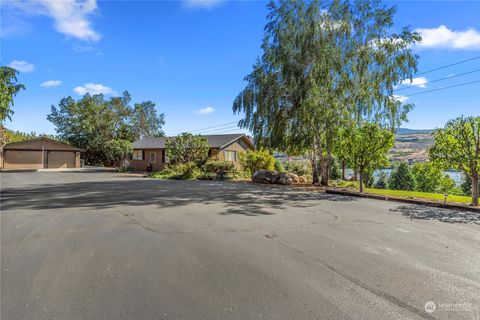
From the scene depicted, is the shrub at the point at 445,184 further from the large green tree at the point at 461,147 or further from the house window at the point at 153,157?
the house window at the point at 153,157

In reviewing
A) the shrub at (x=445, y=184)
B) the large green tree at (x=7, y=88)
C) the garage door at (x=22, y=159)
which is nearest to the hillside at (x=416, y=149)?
the shrub at (x=445, y=184)

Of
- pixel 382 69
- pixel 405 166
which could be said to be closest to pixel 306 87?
pixel 382 69

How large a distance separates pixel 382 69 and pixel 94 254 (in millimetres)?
15553

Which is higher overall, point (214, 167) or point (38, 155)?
point (38, 155)

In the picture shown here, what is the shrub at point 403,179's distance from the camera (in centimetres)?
2753

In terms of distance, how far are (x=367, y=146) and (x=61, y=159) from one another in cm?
3321

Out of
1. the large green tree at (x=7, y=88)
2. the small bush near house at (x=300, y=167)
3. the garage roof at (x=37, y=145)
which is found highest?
the large green tree at (x=7, y=88)

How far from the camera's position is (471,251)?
4.27m

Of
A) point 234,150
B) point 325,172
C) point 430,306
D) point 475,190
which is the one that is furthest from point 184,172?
point 430,306

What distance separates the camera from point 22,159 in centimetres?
2858

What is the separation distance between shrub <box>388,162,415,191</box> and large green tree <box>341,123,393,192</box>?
62.8 feet

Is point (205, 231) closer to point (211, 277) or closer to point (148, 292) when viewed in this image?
point (211, 277)

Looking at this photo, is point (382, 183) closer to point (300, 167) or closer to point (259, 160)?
point (300, 167)

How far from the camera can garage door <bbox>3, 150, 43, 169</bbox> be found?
27.8 meters
